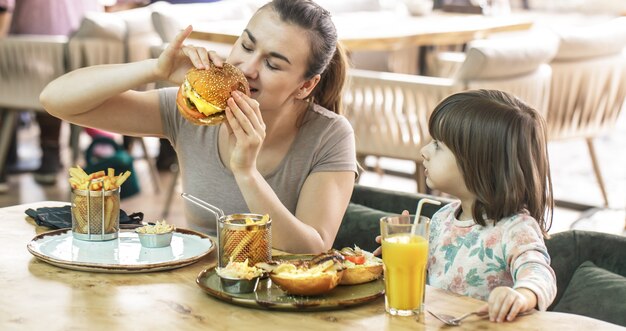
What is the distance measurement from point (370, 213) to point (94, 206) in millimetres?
839

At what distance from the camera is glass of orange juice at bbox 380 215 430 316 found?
147 cm

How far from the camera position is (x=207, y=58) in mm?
1881

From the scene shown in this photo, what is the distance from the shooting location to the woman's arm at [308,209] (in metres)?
1.85

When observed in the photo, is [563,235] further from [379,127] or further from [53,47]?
[53,47]

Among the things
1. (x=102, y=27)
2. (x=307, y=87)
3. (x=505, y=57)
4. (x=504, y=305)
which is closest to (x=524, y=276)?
(x=504, y=305)

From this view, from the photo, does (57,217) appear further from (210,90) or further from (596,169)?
(596,169)

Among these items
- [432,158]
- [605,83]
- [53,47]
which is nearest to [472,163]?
[432,158]

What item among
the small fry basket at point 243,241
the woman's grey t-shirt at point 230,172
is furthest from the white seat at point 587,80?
the small fry basket at point 243,241

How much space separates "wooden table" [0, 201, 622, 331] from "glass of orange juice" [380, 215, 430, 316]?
20mm

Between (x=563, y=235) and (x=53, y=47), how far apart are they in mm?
2956

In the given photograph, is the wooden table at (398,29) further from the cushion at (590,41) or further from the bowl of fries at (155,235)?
the bowl of fries at (155,235)

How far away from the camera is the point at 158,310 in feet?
4.87

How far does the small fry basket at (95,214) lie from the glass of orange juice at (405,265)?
554mm

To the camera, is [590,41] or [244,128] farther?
[590,41]
